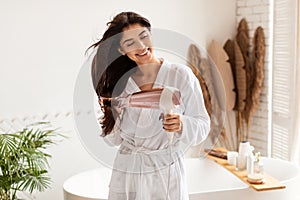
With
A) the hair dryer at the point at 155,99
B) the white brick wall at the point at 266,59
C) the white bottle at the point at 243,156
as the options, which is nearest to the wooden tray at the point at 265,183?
the white bottle at the point at 243,156

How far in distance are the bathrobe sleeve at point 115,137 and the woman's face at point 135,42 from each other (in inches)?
9.3

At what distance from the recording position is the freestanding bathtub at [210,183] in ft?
9.28

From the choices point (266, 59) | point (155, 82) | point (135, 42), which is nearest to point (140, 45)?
point (135, 42)

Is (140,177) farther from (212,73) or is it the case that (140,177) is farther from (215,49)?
(215,49)

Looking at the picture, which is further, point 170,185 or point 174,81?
point 170,185

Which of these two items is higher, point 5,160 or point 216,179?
point 5,160

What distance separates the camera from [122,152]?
1.71 m

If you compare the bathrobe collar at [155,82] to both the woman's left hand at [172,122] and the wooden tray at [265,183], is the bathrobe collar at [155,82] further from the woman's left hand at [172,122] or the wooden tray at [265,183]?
the wooden tray at [265,183]

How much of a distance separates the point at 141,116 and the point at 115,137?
174 mm

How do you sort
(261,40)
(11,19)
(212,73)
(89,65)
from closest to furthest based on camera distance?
(89,65), (212,73), (11,19), (261,40)

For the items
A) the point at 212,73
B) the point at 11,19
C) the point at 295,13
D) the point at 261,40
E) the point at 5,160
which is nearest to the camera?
the point at 212,73

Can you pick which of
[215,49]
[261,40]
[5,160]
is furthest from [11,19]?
[261,40]

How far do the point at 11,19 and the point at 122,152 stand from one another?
1911mm

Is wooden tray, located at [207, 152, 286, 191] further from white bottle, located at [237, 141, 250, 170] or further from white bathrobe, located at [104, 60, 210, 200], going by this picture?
white bathrobe, located at [104, 60, 210, 200]
